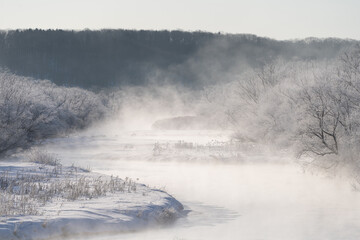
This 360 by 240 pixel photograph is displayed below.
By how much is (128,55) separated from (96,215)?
145314 mm

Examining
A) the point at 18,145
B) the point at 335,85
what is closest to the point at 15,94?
the point at 18,145

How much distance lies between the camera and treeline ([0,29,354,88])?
142863mm

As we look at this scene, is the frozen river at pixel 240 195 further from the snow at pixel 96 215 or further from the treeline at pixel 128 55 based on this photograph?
the treeline at pixel 128 55

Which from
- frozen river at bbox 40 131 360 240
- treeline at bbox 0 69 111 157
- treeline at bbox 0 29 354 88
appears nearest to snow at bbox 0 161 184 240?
frozen river at bbox 40 131 360 240

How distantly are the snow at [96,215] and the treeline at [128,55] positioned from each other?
121044 mm

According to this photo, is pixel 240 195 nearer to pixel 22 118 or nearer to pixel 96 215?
pixel 96 215

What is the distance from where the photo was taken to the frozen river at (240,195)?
13.8 meters

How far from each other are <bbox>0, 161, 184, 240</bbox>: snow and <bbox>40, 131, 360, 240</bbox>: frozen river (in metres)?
0.37

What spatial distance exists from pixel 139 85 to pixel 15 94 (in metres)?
117

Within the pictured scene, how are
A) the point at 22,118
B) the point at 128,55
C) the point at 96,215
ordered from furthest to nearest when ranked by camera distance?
the point at 128,55, the point at 22,118, the point at 96,215

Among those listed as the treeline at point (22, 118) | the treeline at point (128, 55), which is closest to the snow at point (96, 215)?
the treeline at point (22, 118)

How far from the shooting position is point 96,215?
13.5 metres

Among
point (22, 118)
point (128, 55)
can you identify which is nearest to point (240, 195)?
point (22, 118)

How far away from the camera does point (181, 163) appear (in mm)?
32625
